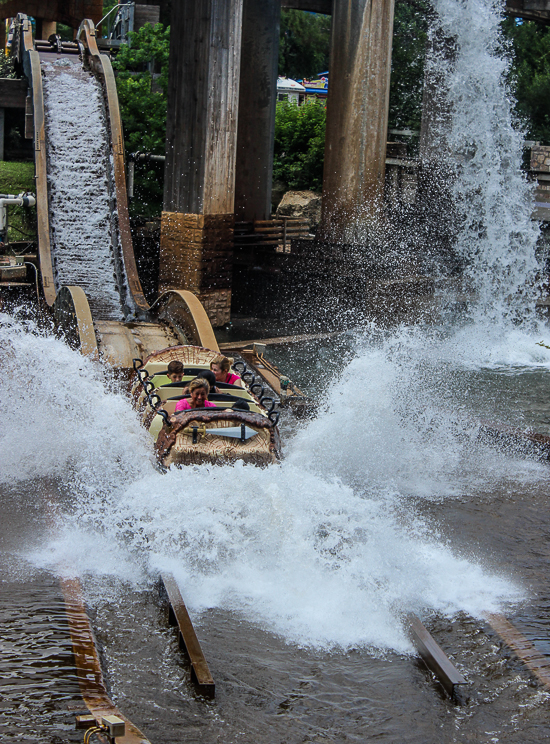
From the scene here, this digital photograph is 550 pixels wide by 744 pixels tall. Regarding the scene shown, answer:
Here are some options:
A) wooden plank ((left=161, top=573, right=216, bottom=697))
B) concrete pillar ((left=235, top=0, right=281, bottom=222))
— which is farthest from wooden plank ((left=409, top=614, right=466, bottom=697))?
concrete pillar ((left=235, top=0, right=281, bottom=222))

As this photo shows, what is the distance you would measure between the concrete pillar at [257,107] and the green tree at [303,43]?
13269 millimetres

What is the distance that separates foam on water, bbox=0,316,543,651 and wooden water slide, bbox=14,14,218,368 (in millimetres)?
1920

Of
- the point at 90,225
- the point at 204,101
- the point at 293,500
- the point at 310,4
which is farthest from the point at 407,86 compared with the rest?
the point at 293,500

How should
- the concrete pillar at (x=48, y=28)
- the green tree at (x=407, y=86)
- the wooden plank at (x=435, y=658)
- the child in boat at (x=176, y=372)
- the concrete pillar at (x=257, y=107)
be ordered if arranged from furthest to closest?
1. the concrete pillar at (x=48, y=28)
2. the green tree at (x=407, y=86)
3. the concrete pillar at (x=257, y=107)
4. the child in boat at (x=176, y=372)
5. the wooden plank at (x=435, y=658)

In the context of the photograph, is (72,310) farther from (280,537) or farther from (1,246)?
(280,537)

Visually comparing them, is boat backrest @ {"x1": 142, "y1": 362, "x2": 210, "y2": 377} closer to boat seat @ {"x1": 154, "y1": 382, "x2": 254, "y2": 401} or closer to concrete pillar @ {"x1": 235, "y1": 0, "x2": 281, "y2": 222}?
boat seat @ {"x1": 154, "y1": 382, "x2": 254, "y2": 401}

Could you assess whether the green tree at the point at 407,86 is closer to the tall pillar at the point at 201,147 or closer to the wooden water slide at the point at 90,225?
the wooden water slide at the point at 90,225

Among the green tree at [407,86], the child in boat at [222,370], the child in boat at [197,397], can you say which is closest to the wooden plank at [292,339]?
the child in boat at [222,370]

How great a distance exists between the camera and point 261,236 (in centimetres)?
1725

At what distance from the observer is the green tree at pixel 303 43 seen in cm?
3084

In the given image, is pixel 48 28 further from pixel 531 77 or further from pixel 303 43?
pixel 531 77

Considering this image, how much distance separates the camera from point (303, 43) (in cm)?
3195

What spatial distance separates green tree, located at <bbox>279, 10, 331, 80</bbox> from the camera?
1214 inches

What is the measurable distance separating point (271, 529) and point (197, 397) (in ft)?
4.41
